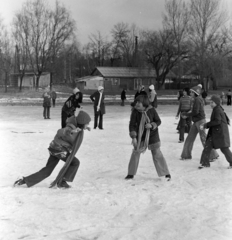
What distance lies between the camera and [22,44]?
37969 millimetres

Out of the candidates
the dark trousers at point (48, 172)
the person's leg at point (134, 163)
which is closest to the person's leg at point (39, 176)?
the dark trousers at point (48, 172)

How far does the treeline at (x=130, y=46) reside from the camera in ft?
120

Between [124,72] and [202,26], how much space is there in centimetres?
1828

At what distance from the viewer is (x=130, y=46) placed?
5409cm

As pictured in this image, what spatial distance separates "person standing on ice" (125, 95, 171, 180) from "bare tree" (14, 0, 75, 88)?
27.4 metres

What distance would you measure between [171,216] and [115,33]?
42697 millimetres

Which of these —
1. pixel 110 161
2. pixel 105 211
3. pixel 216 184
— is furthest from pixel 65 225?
pixel 110 161

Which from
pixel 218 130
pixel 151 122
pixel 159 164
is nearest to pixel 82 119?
pixel 151 122

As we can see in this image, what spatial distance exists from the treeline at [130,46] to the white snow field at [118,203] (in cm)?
2492

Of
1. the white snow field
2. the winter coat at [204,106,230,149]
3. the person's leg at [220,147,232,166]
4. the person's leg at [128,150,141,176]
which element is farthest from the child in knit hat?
the person's leg at [220,147,232,166]

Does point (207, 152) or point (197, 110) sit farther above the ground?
point (197, 110)

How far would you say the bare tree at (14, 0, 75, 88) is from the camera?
34634 millimetres

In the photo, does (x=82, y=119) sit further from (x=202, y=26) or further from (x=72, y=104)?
(x=202, y=26)

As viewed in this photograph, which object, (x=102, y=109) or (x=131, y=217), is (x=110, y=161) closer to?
(x=131, y=217)
